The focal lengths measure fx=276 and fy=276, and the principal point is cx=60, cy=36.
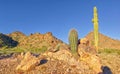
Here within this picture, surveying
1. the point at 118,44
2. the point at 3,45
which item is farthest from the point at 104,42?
the point at 3,45

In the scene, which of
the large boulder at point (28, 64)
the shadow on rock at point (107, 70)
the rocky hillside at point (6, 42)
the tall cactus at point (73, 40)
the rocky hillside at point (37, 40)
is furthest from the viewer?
the rocky hillside at point (37, 40)

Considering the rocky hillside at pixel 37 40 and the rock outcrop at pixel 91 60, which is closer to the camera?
the rock outcrop at pixel 91 60

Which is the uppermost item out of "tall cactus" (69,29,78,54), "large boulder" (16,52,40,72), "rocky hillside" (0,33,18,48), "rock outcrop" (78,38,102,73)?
"rocky hillside" (0,33,18,48)

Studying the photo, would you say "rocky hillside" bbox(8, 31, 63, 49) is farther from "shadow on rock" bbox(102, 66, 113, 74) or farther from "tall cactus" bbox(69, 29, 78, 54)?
"shadow on rock" bbox(102, 66, 113, 74)

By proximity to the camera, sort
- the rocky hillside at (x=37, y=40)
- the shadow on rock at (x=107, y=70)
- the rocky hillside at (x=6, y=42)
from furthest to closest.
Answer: the rocky hillside at (x=37, y=40), the rocky hillside at (x=6, y=42), the shadow on rock at (x=107, y=70)

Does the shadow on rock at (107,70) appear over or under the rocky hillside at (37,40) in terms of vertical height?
under

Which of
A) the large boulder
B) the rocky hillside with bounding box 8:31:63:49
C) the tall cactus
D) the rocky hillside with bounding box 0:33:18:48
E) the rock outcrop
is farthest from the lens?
the rocky hillside with bounding box 8:31:63:49

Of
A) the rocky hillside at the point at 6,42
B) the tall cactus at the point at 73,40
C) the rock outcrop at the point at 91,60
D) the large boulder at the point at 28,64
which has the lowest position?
the large boulder at the point at 28,64

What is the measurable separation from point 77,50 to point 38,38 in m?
23.3

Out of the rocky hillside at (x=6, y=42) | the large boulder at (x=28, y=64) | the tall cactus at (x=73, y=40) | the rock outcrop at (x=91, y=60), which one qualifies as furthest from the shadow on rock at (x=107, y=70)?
the rocky hillside at (x=6, y=42)

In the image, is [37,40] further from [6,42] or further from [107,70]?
[107,70]

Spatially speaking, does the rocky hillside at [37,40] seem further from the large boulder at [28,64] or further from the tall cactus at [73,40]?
the large boulder at [28,64]

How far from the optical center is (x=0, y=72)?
1445 centimetres

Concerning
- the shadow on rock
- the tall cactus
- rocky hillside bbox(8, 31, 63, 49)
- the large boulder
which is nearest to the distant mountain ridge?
rocky hillside bbox(8, 31, 63, 49)
